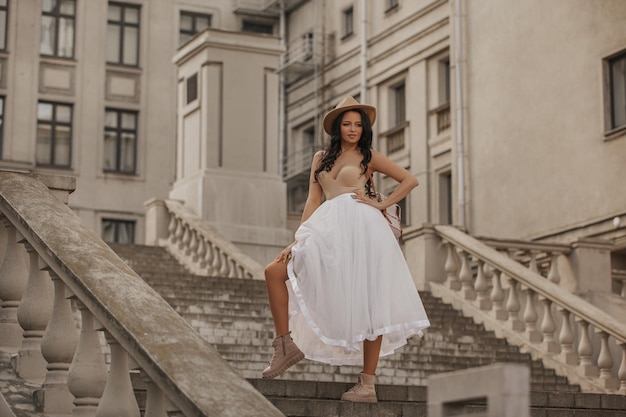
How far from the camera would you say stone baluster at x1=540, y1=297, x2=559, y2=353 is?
14750 mm

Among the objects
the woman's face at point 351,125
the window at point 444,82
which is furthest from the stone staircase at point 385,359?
the window at point 444,82

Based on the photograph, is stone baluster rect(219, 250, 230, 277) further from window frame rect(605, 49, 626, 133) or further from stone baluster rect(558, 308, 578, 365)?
window frame rect(605, 49, 626, 133)

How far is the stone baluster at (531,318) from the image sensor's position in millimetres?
15055

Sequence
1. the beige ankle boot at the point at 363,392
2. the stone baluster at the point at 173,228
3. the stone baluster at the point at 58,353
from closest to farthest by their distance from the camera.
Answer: the stone baluster at the point at 58,353 < the beige ankle boot at the point at 363,392 < the stone baluster at the point at 173,228

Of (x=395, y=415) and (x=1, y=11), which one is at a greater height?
(x=1, y=11)

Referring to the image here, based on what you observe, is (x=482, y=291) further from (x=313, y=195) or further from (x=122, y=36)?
(x=122, y=36)

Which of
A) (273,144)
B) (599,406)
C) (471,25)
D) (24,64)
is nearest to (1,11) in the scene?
(24,64)

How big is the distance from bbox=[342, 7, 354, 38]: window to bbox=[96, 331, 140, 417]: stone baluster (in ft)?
101

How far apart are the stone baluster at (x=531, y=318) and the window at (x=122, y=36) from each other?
26514 millimetres

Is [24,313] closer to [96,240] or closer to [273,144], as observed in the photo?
[96,240]

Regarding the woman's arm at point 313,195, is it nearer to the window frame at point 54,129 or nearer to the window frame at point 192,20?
the window frame at point 54,129

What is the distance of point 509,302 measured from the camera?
15508 millimetres

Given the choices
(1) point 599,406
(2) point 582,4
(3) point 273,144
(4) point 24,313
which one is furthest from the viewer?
(2) point 582,4

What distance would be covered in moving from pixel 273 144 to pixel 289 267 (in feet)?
48.2
